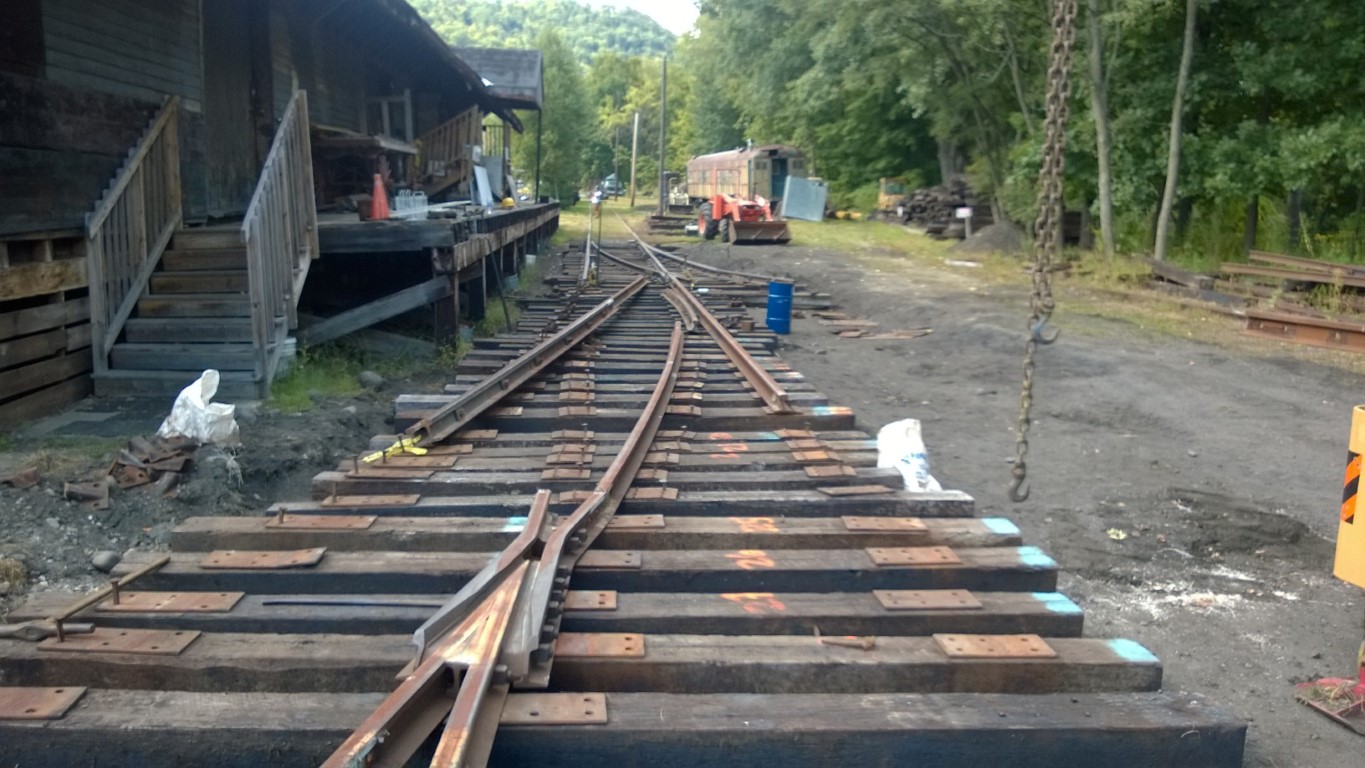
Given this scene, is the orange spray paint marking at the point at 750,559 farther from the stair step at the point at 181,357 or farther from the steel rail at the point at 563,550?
the stair step at the point at 181,357

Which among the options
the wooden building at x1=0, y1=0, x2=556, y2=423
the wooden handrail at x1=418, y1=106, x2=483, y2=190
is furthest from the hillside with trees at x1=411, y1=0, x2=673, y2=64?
the wooden building at x1=0, y1=0, x2=556, y2=423

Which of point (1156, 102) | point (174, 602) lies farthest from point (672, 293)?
point (1156, 102)

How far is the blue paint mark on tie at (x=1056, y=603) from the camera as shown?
133 inches

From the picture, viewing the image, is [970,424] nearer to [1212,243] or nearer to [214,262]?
[214,262]

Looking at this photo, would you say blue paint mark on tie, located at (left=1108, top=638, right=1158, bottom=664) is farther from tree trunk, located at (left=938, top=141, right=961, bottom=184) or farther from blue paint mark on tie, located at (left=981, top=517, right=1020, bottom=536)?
tree trunk, located at (left=938, top=141, right=961, bottom=184)

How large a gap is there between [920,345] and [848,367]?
7.23 ft

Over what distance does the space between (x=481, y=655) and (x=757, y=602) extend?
1042 millimetres

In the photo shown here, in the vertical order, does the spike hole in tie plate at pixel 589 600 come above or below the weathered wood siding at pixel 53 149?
below

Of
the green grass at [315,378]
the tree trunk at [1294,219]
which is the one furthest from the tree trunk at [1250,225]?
the green grass at [315,378]

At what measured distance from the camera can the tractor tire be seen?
30953 millimetres

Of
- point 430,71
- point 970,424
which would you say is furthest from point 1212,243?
point 430,71

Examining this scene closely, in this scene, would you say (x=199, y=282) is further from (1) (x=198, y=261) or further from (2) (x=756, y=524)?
(2) (x=756, y=524)

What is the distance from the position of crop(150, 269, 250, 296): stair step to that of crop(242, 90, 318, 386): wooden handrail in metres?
0.40

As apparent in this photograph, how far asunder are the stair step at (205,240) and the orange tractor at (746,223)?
18851 mm
